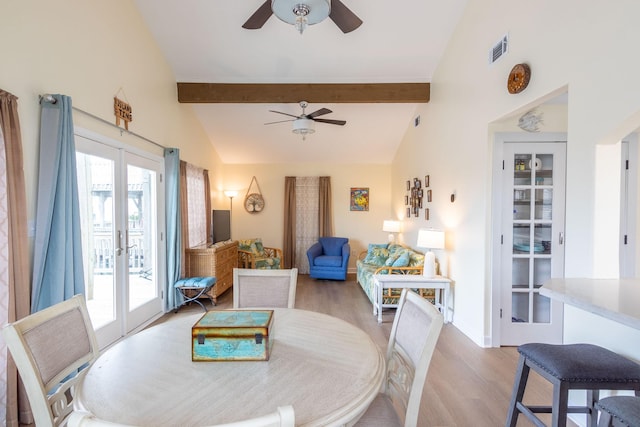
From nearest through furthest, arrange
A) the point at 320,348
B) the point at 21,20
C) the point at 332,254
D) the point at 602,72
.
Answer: the point at 320,348
the point at 602,72
the point at 21,20
the point at 332,254

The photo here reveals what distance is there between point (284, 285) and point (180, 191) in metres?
2.84

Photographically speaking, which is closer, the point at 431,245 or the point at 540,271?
the point at 540,271

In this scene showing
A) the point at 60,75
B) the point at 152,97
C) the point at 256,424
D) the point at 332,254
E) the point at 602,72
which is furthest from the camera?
the point at 332,254

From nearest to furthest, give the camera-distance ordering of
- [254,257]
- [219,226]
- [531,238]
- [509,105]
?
[509,105] < [531,238] < [254,257] < [219,226]

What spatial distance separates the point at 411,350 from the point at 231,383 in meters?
0.76

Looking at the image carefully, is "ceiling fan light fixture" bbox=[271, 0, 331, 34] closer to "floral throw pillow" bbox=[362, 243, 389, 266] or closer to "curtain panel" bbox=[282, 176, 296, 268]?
"floral throw pillow" bbox=[362, 243, 389, 266]

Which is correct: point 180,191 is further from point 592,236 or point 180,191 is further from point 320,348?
point 592,236

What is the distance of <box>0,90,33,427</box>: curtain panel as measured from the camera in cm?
182

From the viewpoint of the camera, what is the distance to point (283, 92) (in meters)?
4.41

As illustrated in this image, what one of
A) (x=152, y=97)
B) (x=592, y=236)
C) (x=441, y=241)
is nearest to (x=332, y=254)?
(x=441, y=241)

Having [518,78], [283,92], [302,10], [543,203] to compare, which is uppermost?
[283,92]

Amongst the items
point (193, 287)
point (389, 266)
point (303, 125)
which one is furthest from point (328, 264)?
point (303, 125)

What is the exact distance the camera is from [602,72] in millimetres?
1769

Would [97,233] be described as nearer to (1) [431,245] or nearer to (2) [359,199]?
(1) [431,245]
